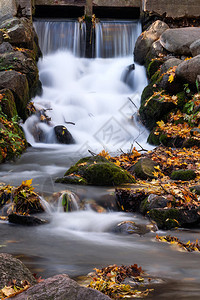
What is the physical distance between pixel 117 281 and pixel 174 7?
44.9 ft

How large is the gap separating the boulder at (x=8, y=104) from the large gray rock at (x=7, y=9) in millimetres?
6409

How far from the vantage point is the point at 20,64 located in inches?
416

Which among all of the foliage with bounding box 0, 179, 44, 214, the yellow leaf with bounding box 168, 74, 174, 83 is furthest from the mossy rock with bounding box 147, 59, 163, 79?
the foliage with bounding box 0, 179, 44, 214

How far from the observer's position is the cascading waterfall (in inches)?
406

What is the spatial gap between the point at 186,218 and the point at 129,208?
96cm

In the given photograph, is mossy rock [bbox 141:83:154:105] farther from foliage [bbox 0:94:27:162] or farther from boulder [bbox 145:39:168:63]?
foliage [bbox 0:94:27:162]

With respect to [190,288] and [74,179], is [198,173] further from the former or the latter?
[190,288]

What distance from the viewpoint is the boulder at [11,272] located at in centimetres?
186

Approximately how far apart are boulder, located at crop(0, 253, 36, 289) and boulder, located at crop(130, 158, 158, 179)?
434cm

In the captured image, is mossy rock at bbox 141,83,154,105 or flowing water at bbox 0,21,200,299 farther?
mossy rock at bbox 141,83,154,105

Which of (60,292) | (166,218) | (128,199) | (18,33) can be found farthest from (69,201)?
(18,33)

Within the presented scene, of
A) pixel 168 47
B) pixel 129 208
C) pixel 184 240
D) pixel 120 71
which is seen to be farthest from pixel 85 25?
pixel 184 240

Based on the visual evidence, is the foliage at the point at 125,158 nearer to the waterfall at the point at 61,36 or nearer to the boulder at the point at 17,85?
the boulder at the point at 17,85

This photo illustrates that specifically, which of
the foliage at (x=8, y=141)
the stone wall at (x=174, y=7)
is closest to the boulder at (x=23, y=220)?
the foliage at (x=8, y=141)
